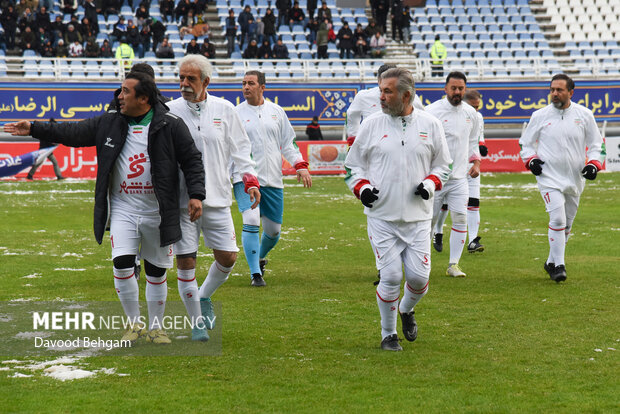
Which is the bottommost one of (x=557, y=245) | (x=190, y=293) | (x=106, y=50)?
(x=557, y=245)

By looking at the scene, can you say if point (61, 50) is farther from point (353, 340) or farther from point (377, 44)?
point (353, 340)

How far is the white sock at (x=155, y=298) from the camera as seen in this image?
21.0 feet

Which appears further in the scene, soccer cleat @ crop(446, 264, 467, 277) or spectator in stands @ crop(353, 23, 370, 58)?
spectator in stands @ crop(353, 23, 370, 58)

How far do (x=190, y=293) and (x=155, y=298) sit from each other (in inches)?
11.8

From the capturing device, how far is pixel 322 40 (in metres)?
35.1

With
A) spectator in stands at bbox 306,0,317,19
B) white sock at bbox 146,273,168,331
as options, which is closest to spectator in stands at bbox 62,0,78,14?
spectator in stands at bbox 306,0,317,19

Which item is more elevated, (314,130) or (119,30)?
(119,30)

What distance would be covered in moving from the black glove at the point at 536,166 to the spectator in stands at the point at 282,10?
90.2ft

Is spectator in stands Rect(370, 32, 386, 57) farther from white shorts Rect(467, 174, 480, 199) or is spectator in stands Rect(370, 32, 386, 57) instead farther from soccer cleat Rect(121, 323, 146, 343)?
soccer cleat Rect(121, 323, 146, 343)

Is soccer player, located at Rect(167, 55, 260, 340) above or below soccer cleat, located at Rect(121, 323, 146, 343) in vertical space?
above

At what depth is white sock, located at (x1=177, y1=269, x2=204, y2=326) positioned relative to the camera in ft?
21.5

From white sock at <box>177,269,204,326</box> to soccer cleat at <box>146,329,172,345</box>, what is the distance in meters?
0.26

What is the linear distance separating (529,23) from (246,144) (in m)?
35.5

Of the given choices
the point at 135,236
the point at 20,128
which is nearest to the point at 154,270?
the point at 135,236
